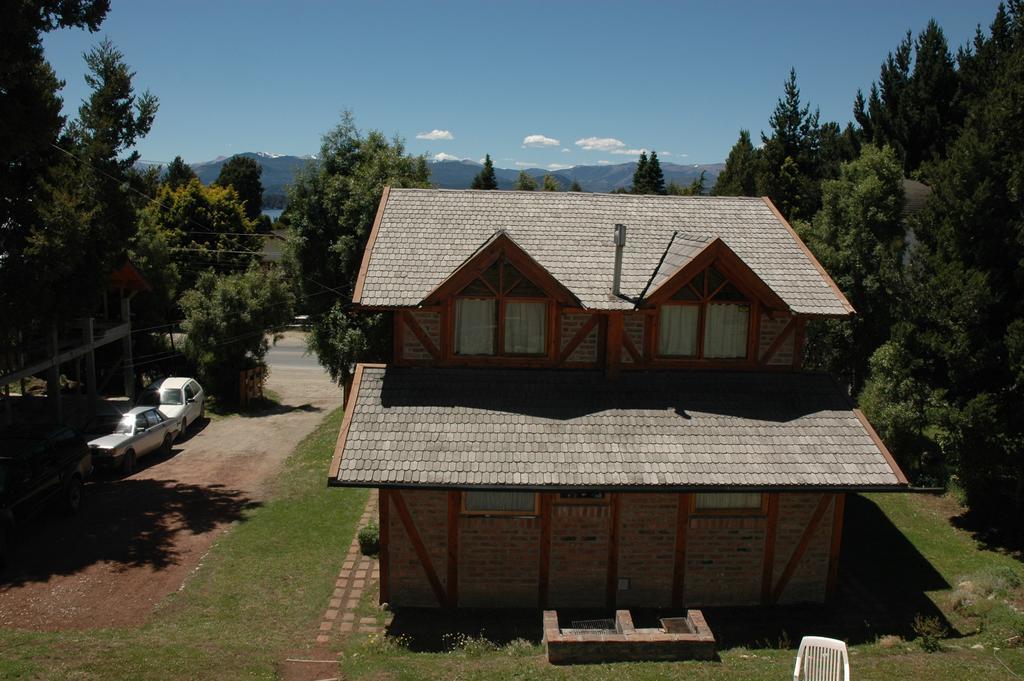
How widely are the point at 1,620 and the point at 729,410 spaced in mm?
13712

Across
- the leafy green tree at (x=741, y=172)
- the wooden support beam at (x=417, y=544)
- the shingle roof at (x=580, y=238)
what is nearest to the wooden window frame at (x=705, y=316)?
the shingle roof at (x=580, y=238)

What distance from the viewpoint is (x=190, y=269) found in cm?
4859

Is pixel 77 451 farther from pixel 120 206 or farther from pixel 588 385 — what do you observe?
pixel 588 385

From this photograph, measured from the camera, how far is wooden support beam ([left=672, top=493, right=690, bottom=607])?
13320 millimetres

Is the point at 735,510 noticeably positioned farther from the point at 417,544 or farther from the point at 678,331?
the point at 417,544

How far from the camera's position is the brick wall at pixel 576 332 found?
49.1ft

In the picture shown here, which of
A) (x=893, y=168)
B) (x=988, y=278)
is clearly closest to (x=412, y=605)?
(x=988, y=278)

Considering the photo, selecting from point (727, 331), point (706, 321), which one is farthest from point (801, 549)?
point (706, 321)

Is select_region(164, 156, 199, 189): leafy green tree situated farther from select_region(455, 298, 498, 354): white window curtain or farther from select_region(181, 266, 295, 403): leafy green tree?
select_region(455, 298, 498, 354): white window curtain

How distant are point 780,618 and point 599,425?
4.78 m

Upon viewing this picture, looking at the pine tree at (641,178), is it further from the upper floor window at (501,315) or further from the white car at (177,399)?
the upper floor window at (501,315)

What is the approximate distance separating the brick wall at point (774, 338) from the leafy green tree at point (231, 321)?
69.6ft

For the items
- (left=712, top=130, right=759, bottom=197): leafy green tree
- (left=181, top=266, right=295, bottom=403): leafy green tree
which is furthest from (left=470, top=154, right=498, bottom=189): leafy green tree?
(left=181, top=266, right=295, bottom=403): leafy green tree

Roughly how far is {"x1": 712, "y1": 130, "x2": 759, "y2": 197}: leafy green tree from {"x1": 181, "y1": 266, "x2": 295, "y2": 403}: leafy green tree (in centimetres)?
3117
